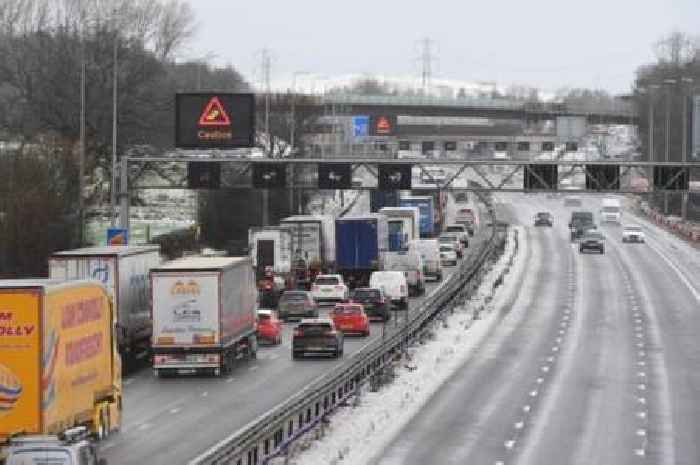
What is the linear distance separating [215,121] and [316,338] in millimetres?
21242

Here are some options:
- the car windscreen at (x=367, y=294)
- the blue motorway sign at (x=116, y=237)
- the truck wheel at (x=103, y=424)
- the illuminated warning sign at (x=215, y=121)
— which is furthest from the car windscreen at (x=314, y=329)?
the illuminated warning sign at (x=215, y=121)

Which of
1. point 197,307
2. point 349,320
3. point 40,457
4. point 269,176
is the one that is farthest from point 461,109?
point 40,457

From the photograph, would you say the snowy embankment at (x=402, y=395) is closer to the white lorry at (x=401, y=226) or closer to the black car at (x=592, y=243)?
the white lorry at (x=401, y=226)

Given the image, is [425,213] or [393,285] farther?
[425,213]

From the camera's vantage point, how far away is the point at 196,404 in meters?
40.8

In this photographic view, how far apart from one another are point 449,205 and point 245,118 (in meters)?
81.0

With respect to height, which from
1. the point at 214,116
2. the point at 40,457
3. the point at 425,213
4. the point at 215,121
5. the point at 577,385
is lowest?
the point at 577,385

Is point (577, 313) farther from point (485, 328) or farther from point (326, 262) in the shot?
point (326, 262)

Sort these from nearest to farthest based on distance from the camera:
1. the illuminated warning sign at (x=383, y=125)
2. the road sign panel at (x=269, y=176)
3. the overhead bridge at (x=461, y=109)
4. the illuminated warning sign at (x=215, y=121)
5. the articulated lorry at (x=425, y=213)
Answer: the illuminated warning sign at (x=215, y=121)
the road sign panel at (x=269, y=176)
the articulated lorry at (x=425, y=213)
the illuminated warning sign at (x=383, y=125)
the overhead bridge at (x=461, y=109)

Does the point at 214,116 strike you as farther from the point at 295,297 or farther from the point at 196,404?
the point at 196,404

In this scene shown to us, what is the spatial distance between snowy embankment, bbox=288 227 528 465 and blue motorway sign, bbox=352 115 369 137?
8749 cm

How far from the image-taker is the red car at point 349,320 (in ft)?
192

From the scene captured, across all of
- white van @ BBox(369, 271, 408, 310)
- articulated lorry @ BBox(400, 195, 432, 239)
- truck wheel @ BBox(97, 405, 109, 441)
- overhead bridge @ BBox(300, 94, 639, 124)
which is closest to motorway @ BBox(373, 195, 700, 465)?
white van @ BBox(369, 271, 408, 310)

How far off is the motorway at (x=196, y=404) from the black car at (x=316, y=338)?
366mm
